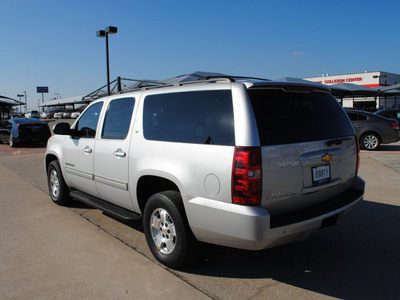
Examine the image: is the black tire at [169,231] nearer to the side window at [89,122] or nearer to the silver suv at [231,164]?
the silver suv at [231,164]

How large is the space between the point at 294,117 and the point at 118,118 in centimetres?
218

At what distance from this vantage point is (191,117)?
3.26 m

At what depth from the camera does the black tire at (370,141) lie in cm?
1223

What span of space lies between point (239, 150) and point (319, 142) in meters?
0.89

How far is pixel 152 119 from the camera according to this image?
3.67m

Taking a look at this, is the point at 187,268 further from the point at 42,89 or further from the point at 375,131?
the point at 42,89

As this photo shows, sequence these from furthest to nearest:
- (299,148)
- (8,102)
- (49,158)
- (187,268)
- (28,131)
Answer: (8,102)
(28,131)
(49,158)
(187,268)
(299,148)

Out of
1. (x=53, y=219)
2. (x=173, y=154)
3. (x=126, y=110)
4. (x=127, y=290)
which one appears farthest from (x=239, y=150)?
(x=53, y=219)

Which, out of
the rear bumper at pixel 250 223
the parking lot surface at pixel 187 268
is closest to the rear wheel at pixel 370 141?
the parking lot surface at pixel 187 268

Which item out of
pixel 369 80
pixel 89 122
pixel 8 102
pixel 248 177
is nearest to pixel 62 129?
pixel 89 122

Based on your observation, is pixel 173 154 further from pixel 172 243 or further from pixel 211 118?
pixel 172 243

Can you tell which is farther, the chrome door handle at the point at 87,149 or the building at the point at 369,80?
the building at the point at 369,80

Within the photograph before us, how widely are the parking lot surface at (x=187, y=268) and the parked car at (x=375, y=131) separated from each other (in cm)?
794

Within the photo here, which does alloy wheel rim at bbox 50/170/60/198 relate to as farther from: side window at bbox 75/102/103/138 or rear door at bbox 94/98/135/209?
rear door at bbox 94/98/135/209
